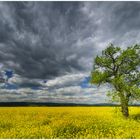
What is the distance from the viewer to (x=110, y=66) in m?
23.2

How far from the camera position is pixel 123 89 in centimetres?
2211

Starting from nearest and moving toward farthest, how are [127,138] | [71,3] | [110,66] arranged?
[127,138] < [71,3] < [110,66]

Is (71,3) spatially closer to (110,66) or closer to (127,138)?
(110,66)

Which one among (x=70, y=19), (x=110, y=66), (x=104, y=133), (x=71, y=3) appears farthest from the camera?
(x=110, y=66)

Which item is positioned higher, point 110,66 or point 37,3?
point 37,3

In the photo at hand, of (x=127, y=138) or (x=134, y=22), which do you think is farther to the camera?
(x=134, y=22)

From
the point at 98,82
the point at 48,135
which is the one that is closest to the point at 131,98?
the point at 98,82

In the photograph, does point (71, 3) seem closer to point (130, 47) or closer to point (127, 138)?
point (130, 47)

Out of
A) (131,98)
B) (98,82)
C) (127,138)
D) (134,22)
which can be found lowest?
(127,138)

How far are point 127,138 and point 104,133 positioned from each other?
1.50m

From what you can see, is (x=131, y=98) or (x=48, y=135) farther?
(x=131, y=98)

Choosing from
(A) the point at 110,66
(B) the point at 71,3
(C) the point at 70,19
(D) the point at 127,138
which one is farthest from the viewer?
(A) the point at 110,66

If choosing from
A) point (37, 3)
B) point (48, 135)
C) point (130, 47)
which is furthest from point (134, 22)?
point (48, 135)

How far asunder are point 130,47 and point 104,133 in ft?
31.8
